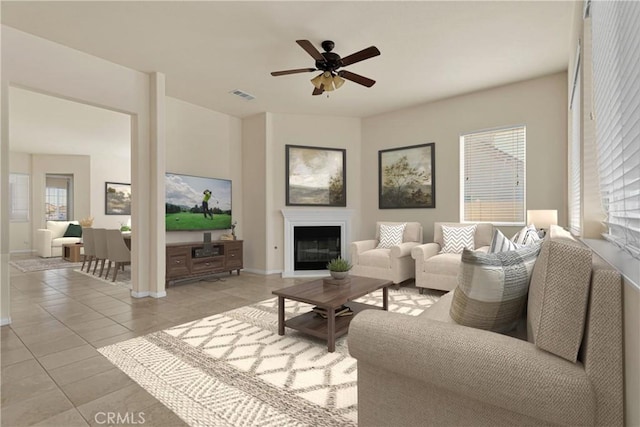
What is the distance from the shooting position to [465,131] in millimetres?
4848

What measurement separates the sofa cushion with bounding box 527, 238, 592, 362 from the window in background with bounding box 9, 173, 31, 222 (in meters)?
Result: 11.5

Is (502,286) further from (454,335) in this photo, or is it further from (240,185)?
(240,185)

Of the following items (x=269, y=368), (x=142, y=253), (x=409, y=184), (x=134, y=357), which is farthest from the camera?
(x=409, y=184)

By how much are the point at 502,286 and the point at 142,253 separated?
13.6 ft

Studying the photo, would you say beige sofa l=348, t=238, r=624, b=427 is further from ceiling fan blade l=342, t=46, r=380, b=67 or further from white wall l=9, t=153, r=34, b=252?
white wall l=9, t=153, r=34, b=252

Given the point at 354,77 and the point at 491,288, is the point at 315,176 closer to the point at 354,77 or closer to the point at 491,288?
the point at 354,77

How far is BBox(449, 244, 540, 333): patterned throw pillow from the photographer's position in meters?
1.27

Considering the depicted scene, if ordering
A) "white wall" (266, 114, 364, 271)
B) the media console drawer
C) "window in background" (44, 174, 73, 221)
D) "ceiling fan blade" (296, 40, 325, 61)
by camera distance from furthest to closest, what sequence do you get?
1. "window in background" (44, 174, 73, 221)
2. "white wall" (266, 114, 364, 271)
3. the media console drawer
4. "ceiling fan blade" (296, 40, 325, 61)

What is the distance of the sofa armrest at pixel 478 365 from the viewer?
3.00ft

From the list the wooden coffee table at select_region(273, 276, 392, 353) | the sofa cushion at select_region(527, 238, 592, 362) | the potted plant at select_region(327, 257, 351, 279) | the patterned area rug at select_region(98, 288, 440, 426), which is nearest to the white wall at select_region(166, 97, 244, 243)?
the patterned area rug at select_region(98, 288, 440, 426)

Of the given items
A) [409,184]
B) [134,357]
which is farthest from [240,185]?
[134,357]

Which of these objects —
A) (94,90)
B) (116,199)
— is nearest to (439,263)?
(94,90)

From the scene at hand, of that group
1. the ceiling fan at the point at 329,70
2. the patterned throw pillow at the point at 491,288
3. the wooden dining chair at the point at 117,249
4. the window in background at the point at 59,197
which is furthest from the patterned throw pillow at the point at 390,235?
the window in background at the point at 59,197

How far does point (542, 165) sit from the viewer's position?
4.27 meters
